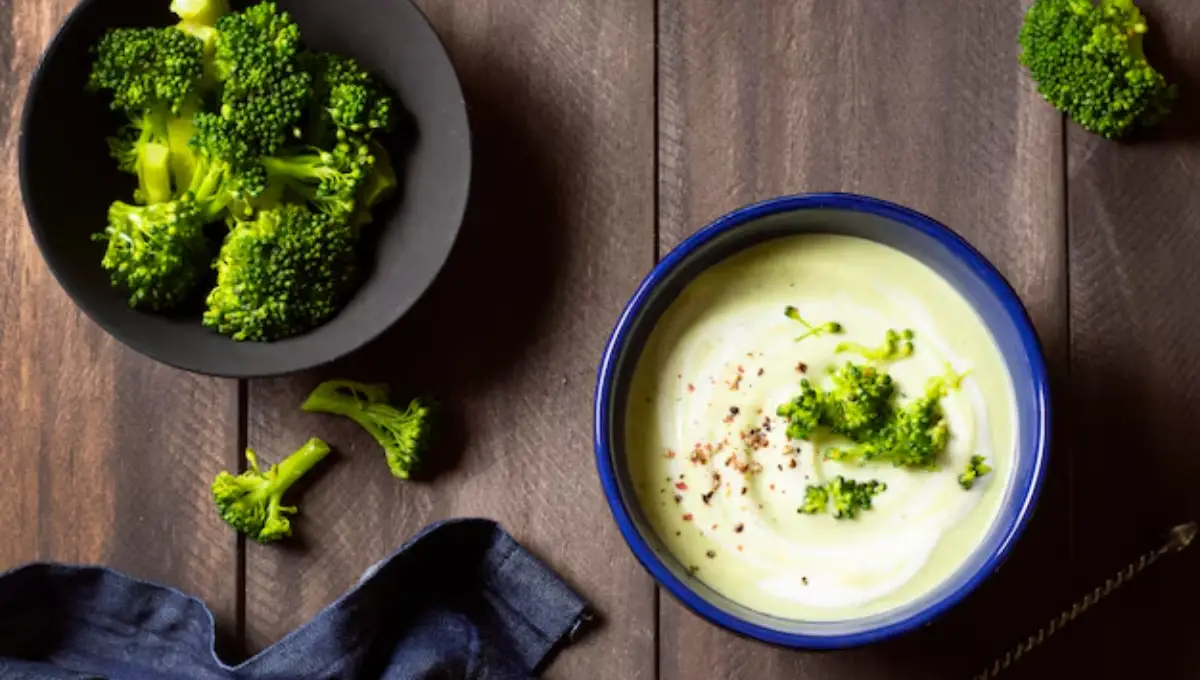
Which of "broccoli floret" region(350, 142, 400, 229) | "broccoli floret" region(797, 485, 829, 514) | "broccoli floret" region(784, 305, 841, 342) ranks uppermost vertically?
"broccoli floret" region(350, 142, 400, 229)

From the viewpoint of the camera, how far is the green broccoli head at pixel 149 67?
1162mm

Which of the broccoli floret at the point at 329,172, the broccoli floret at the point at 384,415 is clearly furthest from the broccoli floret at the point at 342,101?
the broccoli floret at the point at 384,415

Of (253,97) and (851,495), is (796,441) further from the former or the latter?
(253,97)

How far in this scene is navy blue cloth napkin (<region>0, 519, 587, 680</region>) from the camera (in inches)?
48.9

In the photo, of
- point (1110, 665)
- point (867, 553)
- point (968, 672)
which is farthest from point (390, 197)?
point (1110, 665)

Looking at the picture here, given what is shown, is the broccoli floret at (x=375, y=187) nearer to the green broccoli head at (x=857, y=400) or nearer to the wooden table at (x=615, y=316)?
the wooden table at (x=615, y=316)

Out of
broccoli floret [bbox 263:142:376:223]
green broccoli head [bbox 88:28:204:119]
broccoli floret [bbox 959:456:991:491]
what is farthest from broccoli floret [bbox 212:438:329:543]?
broccoli floret [bbox 959:456:991:491]

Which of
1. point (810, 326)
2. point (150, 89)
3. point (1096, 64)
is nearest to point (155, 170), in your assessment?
point (150, 89)

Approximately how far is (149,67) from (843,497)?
68 centimetres

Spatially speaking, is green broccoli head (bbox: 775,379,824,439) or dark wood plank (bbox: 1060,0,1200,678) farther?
dark wood plank (bbox: 1060,0,1200,678)

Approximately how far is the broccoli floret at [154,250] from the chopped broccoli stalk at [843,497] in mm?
562

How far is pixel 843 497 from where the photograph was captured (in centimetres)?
110

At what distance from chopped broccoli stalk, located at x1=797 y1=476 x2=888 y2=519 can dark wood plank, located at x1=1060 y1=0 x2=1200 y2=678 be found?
26cm

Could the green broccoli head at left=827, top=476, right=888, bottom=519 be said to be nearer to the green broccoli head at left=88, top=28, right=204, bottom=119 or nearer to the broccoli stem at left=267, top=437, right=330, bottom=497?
the broccoli stem at left=267, top=437, right=330, bottom=497
